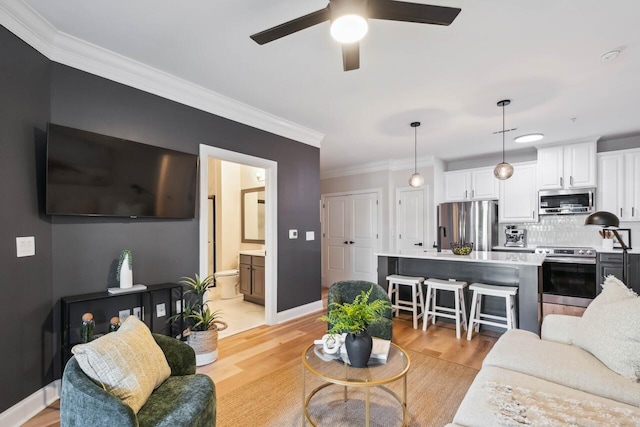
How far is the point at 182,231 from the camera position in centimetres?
304

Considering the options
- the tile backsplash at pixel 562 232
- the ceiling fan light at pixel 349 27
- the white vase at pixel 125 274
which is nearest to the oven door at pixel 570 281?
the tile backsplash at pixel 562 232

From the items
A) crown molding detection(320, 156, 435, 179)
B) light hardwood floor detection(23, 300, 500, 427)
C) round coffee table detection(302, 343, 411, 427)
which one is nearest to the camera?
round coffee table detection(302, 343, 411, 427)

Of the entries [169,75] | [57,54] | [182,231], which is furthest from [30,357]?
[169,75]

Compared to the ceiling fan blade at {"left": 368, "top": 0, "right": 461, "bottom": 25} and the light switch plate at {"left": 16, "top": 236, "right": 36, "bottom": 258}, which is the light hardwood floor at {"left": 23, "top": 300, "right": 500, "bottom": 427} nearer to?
the light switch plate at {"left": 16, "top": 236, "right": 36, "bottom": 258}

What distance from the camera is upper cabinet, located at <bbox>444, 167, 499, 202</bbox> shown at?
218 inches

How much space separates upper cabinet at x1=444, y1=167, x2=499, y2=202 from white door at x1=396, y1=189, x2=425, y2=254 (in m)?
0.55

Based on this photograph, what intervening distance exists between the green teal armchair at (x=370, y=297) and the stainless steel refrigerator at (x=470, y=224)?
9.13ft

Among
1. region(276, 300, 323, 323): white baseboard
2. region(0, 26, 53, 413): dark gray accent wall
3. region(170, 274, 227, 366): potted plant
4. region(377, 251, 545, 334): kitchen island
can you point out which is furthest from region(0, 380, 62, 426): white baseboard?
region(377, 251, 545, 334): kitchen island

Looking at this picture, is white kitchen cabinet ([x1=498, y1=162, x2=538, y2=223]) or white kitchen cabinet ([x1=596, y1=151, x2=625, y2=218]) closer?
white kitchen cabinet ([x1=596, y1=151, x2=625, y2=218])

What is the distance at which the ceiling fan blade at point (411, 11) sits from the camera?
1.50 metres

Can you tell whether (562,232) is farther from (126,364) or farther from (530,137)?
(126,364)

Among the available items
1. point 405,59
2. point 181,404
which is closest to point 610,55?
point 405,59

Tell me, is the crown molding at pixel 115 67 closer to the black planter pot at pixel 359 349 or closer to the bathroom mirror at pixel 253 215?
the bathroom mirror at pixel 253 215

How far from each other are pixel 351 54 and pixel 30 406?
122 inches
